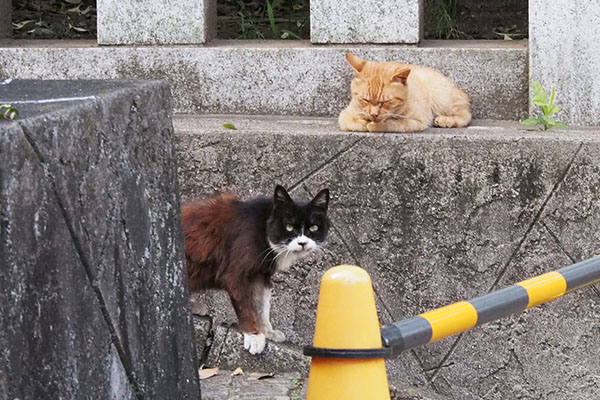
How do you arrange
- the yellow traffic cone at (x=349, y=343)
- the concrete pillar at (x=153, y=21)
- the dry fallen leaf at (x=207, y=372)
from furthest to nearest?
1. the concrete pillar at (x=153, y=21)
2. the dry fallen leaf at (x=207, y=372)
3. the yellow traffic cone at (x=349, y=343)

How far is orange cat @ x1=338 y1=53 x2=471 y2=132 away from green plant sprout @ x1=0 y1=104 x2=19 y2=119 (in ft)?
10.7

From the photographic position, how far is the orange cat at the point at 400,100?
5496 millimetres

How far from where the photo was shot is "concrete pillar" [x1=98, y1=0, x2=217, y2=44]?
19.5ft

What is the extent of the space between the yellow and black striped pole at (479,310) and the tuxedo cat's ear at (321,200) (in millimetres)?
1880

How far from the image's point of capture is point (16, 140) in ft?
6.95

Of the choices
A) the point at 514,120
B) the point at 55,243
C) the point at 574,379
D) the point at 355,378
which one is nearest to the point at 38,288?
the point at 55,243

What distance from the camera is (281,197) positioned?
4.66 metres

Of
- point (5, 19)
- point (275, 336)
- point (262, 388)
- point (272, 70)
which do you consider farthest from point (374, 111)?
point (5, 19)

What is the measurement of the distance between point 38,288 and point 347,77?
12.7ft

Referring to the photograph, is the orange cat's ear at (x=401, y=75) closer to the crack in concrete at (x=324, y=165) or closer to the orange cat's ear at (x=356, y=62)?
the orange cat's ear at (x=356, y=62)

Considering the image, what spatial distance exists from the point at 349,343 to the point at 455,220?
9.67 feet

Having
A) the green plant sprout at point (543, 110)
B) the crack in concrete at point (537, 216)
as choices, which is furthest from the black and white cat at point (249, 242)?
the green plant sprout at point (543, 110)

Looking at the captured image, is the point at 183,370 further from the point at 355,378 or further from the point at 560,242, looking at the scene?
the point at 560,242

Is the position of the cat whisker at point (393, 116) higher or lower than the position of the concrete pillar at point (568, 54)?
lower
